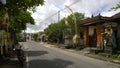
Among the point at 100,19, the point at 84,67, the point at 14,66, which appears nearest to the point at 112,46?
the point at 100,19

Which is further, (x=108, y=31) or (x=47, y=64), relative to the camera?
(x=108, y=31)

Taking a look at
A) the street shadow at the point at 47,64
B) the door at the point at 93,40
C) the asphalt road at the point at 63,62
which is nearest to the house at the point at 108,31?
the door at the point at 93,40

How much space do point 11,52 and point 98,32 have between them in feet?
74.6

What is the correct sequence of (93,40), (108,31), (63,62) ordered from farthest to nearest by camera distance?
(93,40) < (108,31) < (63,62)

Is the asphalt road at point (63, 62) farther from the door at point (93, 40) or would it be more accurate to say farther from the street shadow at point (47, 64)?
the door at point (93, 40)

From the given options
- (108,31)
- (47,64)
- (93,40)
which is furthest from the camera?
(93,40)

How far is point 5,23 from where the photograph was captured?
55.5 ft

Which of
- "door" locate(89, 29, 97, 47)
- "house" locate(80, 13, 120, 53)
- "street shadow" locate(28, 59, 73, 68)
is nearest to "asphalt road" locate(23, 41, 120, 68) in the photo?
"street shadow" locate(28, 59, 73, 68)

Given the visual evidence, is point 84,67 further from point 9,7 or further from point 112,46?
point 112,46

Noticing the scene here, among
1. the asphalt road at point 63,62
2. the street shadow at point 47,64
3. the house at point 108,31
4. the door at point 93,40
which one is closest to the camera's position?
the street shadow at point 47,64

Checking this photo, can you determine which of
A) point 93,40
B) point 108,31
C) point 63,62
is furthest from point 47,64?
point 93,40

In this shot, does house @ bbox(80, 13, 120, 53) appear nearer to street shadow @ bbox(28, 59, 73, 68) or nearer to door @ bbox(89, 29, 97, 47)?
door @ bbox(89, 29, 97, 47)

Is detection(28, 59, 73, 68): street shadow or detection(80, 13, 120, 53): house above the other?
detection(80, 13, 120, 53): house

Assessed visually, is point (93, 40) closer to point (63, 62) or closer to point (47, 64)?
point (63, 62)
